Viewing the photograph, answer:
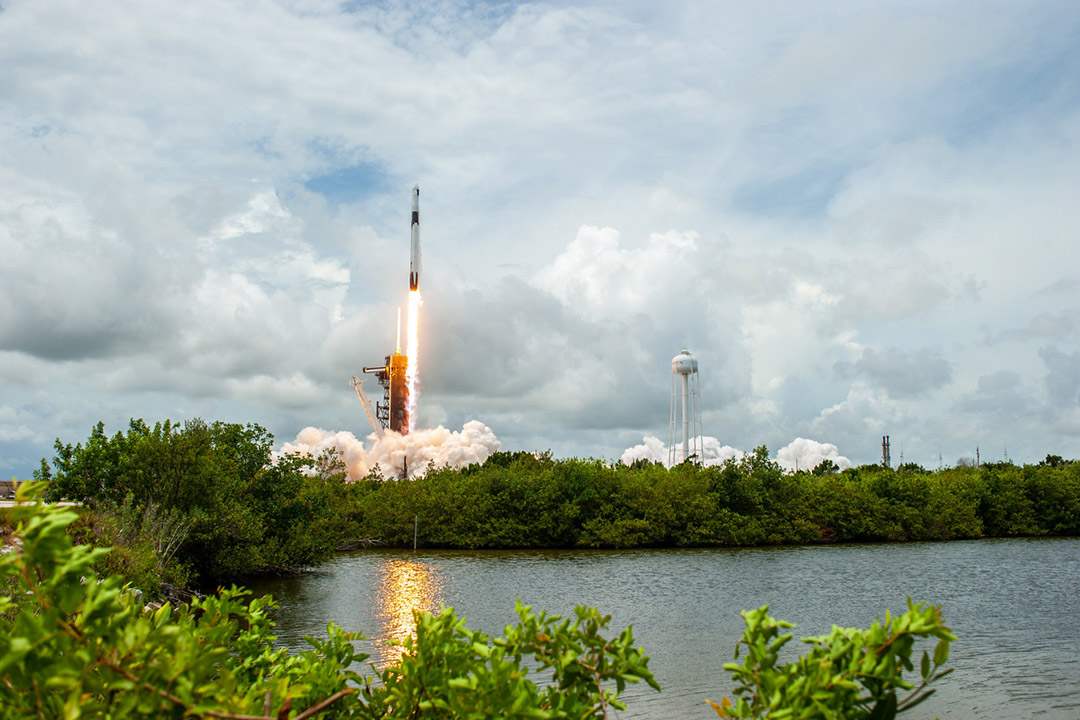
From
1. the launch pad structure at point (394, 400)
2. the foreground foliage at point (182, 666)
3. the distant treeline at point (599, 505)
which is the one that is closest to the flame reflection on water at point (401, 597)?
the distant treeline at point (599, 505)

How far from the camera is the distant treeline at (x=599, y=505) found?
1246 inches

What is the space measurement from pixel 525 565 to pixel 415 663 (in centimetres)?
3712

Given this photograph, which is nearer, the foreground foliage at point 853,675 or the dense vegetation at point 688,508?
the foreground foliage at point 853,675

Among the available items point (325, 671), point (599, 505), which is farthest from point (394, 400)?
point (325, 671)

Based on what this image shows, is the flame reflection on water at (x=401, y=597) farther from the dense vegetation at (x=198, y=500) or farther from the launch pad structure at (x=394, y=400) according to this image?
the launch pad structure at (x=394, y=400)

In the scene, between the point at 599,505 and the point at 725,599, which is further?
the point at 599,505

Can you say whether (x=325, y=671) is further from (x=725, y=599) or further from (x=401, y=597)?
(x=401, y=597)

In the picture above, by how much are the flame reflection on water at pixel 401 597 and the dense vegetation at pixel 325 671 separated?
478 inches

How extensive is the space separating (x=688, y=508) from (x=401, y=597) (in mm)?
27922

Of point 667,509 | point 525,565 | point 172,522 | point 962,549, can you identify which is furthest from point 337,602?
point 962,549

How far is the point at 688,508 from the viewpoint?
5197 centimetres

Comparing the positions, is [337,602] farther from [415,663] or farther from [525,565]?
[415,663]

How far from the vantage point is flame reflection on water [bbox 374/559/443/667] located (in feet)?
60.5

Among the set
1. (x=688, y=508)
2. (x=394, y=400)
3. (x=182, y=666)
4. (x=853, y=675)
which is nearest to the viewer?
(x=182, y=666)
